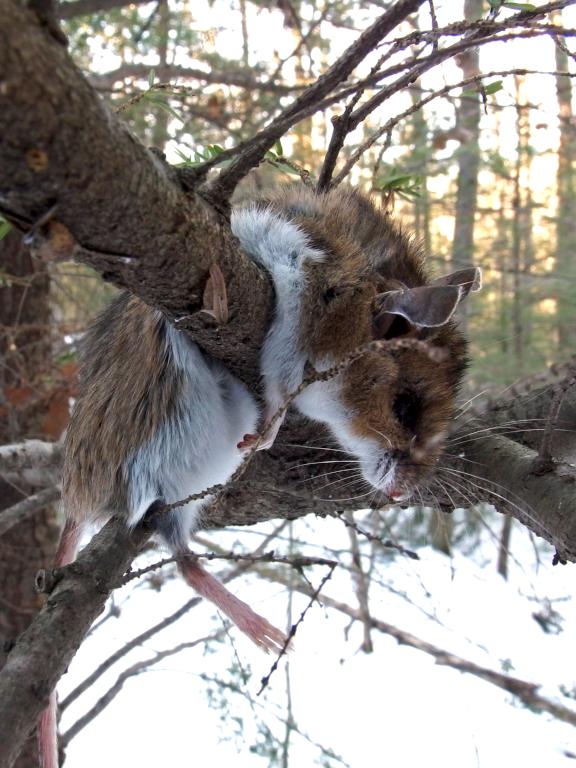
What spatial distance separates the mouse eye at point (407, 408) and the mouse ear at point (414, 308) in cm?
20

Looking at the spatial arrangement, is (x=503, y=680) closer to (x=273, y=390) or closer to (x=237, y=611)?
(x=237, y=611)

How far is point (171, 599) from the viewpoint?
4016 millimetres

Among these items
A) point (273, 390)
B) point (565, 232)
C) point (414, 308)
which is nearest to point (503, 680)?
point (273, 390)

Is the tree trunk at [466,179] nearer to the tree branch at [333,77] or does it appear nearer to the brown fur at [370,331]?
the brown fur at [370,331]

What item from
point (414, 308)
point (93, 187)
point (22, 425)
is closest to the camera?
point (93, 187)

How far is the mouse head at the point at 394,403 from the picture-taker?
1.40 meters

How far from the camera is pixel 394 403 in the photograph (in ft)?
4.95

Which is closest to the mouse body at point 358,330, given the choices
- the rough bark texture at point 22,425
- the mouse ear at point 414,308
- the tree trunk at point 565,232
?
the mouse ear at point 414,308

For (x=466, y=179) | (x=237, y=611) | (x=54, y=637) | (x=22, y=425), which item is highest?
(x=466, y=179)

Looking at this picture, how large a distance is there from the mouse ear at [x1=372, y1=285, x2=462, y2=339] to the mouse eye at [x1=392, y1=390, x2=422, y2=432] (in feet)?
0.64

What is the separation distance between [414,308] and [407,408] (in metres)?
0.35

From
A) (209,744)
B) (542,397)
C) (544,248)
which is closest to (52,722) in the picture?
(542,397)

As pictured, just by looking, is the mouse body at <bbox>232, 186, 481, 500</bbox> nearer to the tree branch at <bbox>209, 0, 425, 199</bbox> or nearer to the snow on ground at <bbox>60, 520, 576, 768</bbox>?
the tree branch at <bbox>209, 0, 425, 199</bbox>

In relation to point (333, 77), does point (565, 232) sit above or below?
above
